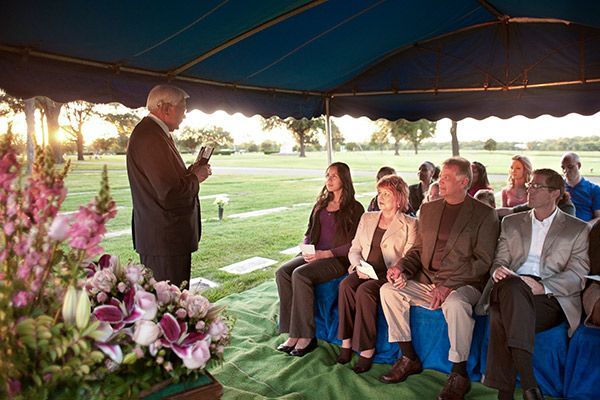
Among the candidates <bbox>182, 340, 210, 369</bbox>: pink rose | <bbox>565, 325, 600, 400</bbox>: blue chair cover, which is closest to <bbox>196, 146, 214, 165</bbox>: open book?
<bbox>182, 340, 210, 369</bbox>: pink rose

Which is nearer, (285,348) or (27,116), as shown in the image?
(27,116)

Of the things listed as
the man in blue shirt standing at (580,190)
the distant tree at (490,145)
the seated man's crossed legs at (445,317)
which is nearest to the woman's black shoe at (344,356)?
the seated man's crossed legs at (445,317)

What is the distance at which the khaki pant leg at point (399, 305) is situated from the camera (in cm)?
320

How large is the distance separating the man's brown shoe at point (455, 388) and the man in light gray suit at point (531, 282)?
7.4 inches

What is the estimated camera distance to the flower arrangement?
2.90 ft

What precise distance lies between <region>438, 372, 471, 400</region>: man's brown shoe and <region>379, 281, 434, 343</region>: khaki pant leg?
41 centimetres

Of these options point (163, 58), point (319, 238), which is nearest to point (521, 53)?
point (319, 238)

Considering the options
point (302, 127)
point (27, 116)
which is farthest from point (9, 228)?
point (302, 127)

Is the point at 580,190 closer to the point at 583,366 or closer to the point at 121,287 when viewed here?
the point at 583,366

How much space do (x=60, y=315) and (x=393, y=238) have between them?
9.72 feet

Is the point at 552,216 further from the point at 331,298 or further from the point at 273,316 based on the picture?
the point at 273,316

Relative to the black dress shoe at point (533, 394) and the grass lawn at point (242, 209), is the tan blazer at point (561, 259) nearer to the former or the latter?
the black dress shoe at point (533, 394)

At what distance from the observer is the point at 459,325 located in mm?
2969

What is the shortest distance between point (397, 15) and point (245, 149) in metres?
29.7
